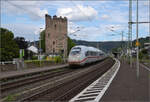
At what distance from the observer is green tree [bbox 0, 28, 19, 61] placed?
193ft

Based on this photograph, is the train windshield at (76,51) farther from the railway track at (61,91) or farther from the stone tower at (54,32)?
the stone tower at (54,32)

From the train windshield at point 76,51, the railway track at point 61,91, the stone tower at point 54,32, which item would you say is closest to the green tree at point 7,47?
the stone tower at point 54,32

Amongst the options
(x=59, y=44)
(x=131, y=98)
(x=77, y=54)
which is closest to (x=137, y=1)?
(x=131, y=98)

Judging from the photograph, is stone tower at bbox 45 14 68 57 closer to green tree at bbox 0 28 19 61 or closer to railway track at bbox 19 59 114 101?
green tree at bbox 0 28 19 61

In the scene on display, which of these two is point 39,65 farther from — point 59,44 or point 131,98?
point 59,44

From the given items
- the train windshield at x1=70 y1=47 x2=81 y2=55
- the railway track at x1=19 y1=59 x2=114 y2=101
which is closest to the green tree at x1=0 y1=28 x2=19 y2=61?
the train windshield at x1=70 y1=47 x2=81 y2=55

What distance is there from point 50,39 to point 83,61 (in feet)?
139

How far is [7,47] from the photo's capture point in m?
61.2

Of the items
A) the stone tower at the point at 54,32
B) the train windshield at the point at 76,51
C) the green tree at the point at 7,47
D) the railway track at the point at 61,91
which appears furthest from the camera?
the stone tower at the point at 54,32

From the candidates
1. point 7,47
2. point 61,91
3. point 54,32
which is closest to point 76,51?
point 61,91

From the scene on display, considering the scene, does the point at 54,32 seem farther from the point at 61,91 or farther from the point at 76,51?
the point at 61,91

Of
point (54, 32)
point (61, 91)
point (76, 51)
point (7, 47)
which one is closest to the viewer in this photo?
point (61, 91)

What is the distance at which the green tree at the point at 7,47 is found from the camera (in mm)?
58803

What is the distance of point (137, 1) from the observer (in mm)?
20000
